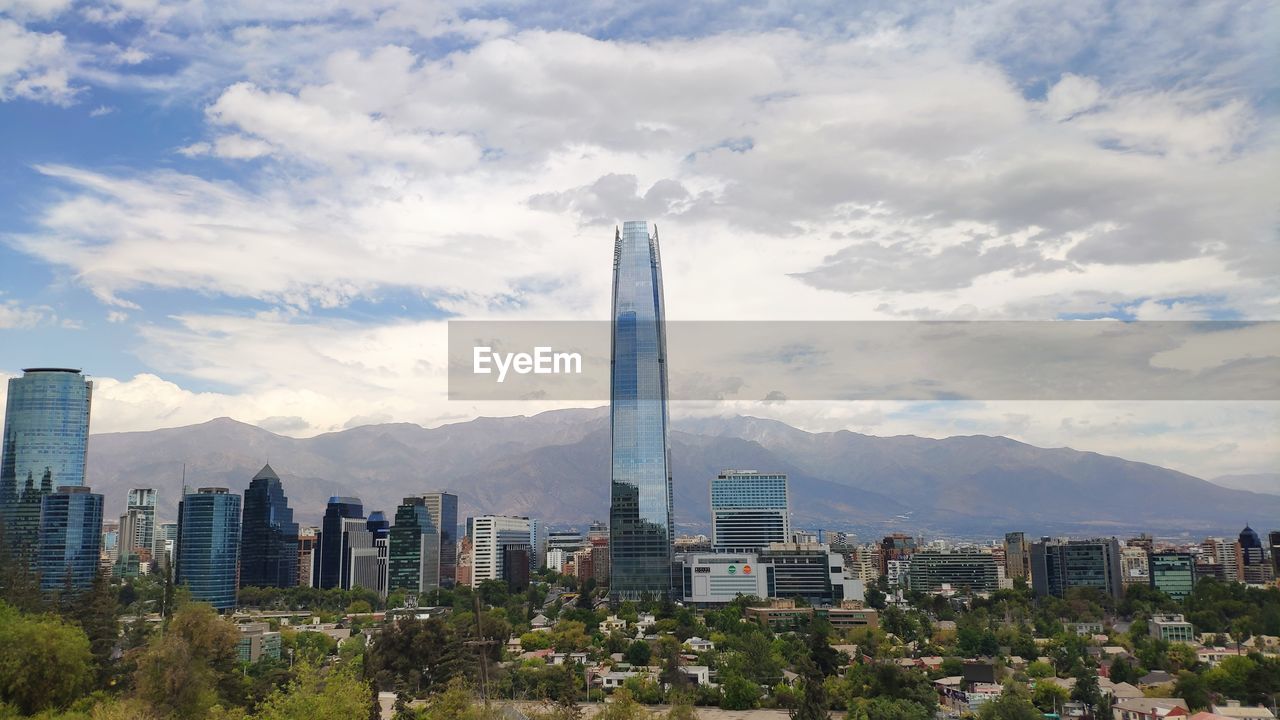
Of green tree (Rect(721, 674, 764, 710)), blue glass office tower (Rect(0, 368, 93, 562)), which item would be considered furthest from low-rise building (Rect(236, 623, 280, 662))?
blue glass office tower (Rect(0, 368, 93, 562))

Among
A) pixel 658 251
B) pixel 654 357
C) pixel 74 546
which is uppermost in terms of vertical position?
pixel 658 251

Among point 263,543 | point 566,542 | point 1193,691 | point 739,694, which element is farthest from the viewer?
point 566,542

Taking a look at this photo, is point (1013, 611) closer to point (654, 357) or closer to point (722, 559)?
point (722, 559)

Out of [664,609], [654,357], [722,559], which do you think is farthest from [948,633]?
[654,357]

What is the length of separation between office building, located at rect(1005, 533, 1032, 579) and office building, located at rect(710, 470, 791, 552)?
44.2 feet

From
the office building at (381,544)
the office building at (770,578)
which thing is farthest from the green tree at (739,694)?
the office building at (381,544)

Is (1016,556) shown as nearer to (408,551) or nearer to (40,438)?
(408,551)

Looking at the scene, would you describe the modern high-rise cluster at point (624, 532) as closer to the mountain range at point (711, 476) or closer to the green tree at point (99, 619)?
the green tree at point (99, 619)

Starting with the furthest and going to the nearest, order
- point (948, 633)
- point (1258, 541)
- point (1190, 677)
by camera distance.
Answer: point (1258, 541) < point (948, 633) < point (1190, 677)

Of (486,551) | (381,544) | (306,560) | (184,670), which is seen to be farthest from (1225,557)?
(184,670)

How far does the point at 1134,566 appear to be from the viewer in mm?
51656

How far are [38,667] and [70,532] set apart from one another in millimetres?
34853

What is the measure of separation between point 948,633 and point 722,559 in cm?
1567

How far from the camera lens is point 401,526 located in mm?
54688
